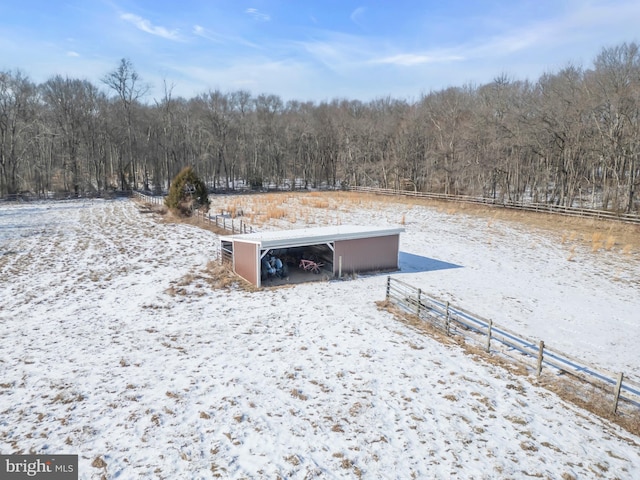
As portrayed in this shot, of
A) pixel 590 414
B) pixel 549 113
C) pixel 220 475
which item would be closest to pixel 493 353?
pixel 590 414

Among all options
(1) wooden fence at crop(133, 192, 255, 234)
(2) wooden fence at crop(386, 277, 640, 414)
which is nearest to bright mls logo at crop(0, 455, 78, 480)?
(2) wooden fence at crop(386, 277, 640, 414)

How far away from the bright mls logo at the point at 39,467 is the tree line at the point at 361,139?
115ft

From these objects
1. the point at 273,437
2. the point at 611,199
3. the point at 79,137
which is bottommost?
the point at 273,437

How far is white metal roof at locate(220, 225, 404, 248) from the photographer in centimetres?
1552

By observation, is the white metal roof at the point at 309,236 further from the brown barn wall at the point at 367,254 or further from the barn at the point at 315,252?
the brown barn wall at the point at 367,254

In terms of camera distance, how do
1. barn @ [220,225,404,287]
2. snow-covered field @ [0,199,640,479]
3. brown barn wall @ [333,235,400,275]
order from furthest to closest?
brown barn wall @ [333,235,400,275] → barn @ [220,225,404,287] → snow-covered field @ [0,199,640,479]

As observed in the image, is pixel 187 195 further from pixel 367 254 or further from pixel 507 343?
pixel 507 343

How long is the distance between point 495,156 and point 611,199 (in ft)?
33.2

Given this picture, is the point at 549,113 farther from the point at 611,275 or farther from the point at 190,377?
the point at 190,377

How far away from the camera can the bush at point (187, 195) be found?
28.7 m

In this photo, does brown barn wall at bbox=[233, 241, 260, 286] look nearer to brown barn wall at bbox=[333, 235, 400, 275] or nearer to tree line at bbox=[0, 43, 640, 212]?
brown barn wall at bbox=[333, 235, 400, 275]

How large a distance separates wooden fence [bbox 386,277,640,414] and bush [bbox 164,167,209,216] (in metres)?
18.5

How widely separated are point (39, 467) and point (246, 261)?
10.5 metres

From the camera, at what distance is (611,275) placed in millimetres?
17266
